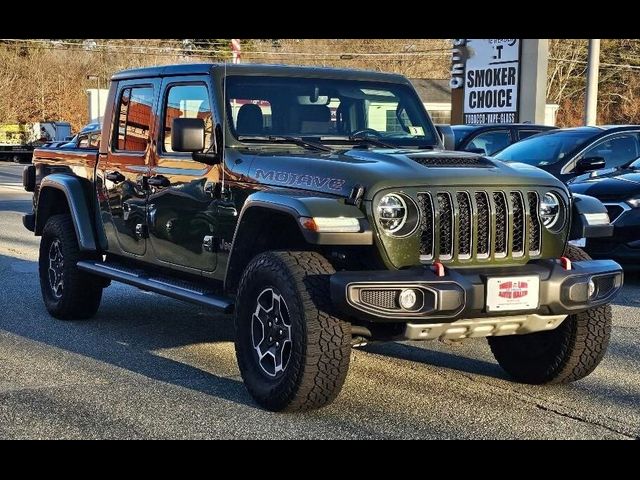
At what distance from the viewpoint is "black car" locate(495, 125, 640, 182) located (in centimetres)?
1078

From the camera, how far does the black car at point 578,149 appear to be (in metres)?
10.8

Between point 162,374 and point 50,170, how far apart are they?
9.82 ft

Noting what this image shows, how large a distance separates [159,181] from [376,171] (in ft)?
6.70

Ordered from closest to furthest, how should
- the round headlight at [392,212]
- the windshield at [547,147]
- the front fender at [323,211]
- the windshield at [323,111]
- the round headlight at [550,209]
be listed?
the front fender at [323,211], the round headlight at [392,212], the round headlight at [550,209], the windshield at [323,111], the windshield at [547,147]

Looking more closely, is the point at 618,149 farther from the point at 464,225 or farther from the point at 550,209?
the point at 464,225

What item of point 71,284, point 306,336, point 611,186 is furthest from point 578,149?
point 306,336

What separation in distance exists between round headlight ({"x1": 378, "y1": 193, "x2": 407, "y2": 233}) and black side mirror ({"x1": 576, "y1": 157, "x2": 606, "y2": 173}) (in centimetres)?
546

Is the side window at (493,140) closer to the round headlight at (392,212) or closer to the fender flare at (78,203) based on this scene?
the fender flare at (78,203)

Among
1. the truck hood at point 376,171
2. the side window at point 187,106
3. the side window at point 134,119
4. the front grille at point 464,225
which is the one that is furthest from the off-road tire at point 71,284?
the front grille at point 464,225

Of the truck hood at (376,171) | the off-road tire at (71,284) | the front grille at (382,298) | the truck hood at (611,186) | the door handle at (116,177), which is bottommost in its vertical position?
the off-road tire at (71,284)

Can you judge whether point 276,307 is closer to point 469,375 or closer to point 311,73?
point 469,375

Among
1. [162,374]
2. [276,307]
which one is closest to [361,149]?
[276,307]

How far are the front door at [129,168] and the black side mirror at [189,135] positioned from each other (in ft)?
3.07

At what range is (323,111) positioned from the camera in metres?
6.62
